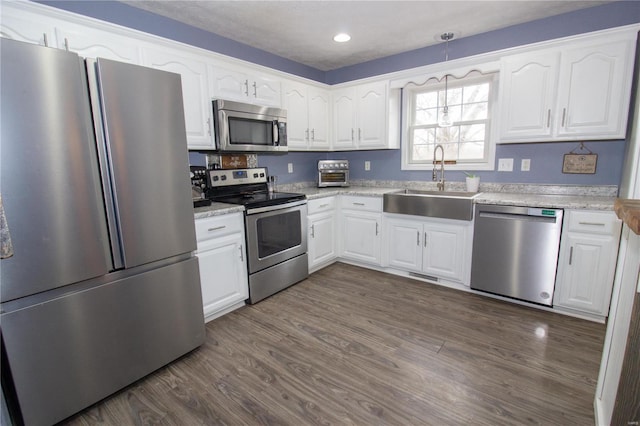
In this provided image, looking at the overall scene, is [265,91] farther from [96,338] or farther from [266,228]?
[96,338]

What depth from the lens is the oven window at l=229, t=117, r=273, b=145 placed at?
2.71 metres

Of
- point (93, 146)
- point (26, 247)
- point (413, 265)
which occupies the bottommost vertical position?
point (413, 265)

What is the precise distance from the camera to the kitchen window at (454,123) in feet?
10.4

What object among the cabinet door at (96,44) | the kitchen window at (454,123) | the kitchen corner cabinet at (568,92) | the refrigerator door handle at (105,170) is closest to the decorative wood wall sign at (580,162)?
the kitchen corner cabinet at (568,92)

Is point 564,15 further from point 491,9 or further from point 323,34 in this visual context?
point 323,34

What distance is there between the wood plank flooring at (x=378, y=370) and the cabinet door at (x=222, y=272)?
161mm

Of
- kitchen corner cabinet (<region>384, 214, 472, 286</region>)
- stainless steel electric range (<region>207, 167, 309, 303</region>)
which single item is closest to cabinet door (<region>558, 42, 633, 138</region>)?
kitchen corner cabinet (<region>384, 214, 472, 286</region>)

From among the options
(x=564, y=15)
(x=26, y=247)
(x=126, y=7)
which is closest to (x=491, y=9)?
(x=564, y=15)

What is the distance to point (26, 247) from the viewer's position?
129 centimetres

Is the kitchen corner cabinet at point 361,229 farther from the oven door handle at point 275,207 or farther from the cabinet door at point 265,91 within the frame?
the cabinet door at point 265,91

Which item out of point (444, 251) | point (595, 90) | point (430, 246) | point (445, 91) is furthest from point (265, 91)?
point (595, 90)

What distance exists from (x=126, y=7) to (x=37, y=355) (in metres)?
2.47

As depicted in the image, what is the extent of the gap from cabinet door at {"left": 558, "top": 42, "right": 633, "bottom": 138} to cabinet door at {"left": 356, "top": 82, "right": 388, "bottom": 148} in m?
1.61

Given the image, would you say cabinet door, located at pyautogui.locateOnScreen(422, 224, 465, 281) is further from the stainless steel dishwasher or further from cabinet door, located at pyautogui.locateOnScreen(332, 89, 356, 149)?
cabinet door, located at pyautogui.locateOnScreen(332, 89, 356, 149)
